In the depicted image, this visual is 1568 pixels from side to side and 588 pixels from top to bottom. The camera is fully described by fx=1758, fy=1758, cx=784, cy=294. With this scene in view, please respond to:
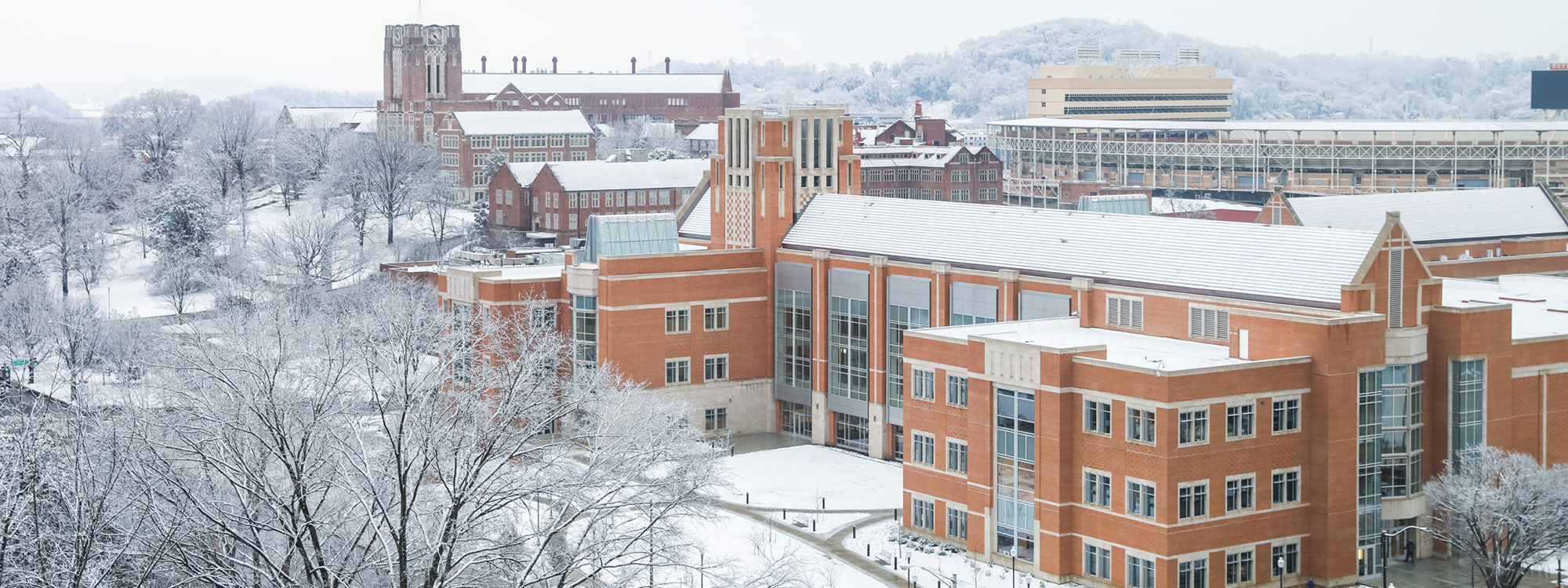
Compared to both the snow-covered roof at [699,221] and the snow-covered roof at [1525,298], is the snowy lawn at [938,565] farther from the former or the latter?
the snow-covered roof at [699,221]

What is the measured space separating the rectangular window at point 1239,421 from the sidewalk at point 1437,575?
725 centimetres

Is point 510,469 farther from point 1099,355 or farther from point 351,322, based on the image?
point 351,322

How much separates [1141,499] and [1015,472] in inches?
210

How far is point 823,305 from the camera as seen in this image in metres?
80.5

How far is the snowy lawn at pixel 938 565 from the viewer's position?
2250 inches

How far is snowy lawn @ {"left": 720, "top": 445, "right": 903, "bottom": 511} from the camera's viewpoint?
68875 mm

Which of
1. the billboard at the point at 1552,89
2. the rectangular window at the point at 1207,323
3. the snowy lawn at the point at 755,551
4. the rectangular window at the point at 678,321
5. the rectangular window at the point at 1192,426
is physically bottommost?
the snowy lawn at the point at 755,551

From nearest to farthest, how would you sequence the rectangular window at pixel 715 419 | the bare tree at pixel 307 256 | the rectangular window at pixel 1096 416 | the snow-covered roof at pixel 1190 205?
the rectangular window at pixel 1096 416, the rectangular window at pixel 715 419, the bare tree at pixel 307 256, the snow-covered roof at pixel 1190 205

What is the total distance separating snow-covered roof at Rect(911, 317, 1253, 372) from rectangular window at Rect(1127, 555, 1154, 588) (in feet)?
19.9

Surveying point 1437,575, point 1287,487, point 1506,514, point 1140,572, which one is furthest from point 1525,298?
point 1140,572

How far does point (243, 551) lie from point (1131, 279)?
111ft

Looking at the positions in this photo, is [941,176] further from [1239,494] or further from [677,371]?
[1239,494]

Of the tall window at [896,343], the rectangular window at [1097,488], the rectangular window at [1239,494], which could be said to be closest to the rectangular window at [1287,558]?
the rectangular window at [1239,494]

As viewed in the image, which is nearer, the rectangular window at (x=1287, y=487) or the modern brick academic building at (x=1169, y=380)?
the modern brick academic building at (x=1169, y=380)
